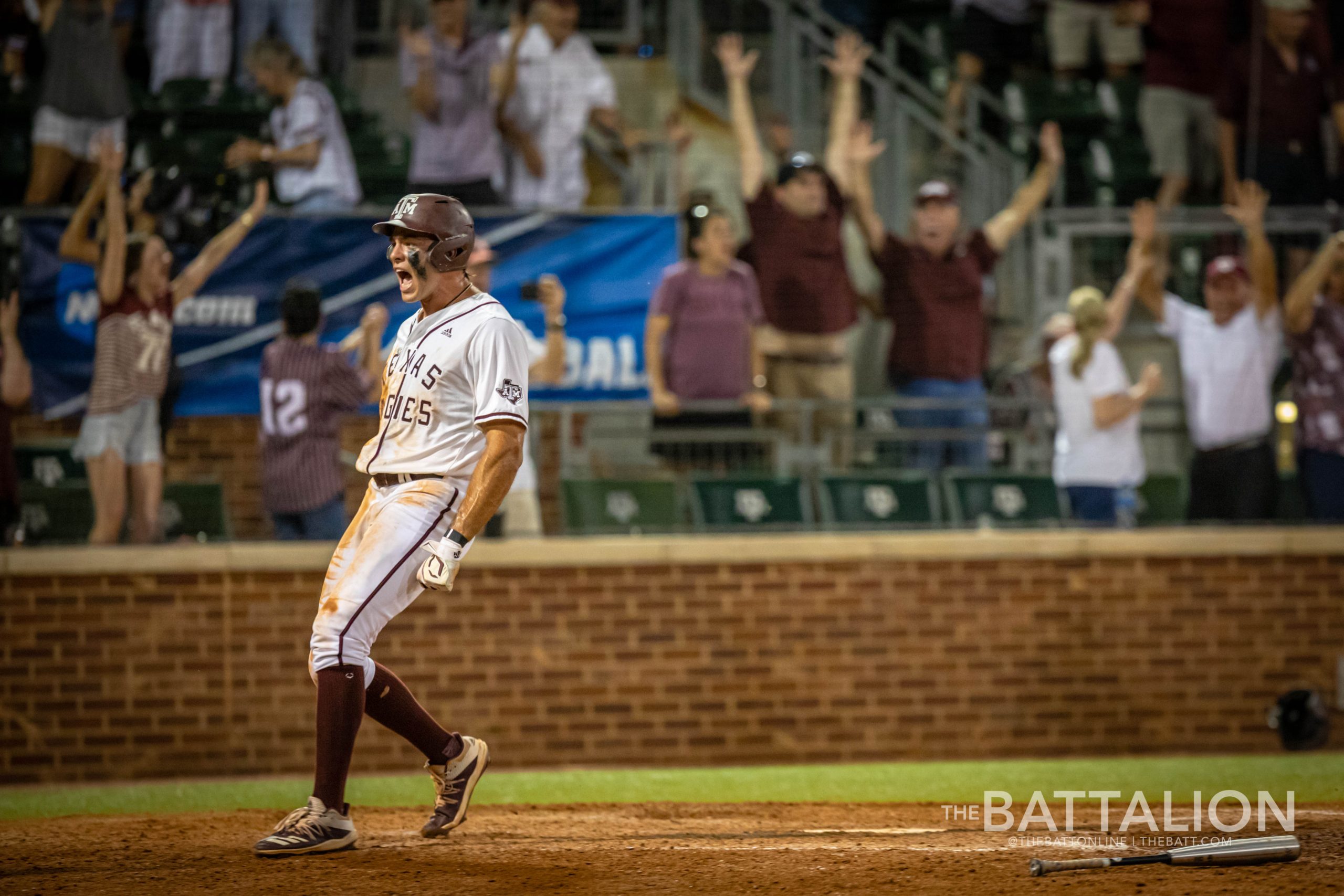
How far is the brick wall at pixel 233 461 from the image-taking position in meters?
8.30

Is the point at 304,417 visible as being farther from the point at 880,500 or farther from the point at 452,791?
the point at 452,791

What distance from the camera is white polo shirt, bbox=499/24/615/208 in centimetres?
928

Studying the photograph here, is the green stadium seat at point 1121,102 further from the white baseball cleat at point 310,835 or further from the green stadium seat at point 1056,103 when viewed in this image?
the white baseball cleat at point 310,835

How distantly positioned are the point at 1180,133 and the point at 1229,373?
205 cm

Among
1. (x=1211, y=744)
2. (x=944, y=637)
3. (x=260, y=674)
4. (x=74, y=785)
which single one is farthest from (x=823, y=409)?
(x=74, y=785)

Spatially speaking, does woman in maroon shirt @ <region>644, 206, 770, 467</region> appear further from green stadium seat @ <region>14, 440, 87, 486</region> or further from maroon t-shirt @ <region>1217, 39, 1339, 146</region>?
maroon t-shirt @ <region>1217, 39, 1339, 146</region>

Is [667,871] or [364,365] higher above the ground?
[364,365]

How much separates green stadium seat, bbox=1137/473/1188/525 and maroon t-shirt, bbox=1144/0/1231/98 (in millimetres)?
2949

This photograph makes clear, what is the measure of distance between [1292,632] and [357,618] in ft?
20.3

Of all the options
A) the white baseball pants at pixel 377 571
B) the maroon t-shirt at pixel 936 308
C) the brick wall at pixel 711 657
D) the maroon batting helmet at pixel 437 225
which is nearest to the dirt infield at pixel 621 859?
the white baseball pants at pixel 377 571

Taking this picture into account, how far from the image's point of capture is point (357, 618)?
173 inches

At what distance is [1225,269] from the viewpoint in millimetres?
8914

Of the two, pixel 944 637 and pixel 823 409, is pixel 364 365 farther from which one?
pixel 944 637

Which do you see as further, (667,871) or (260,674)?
(260,674)
